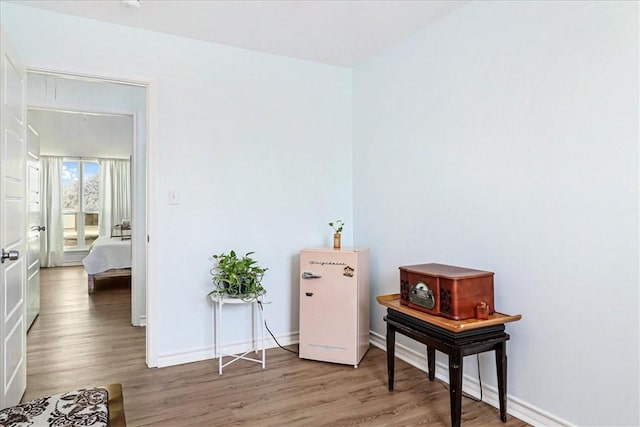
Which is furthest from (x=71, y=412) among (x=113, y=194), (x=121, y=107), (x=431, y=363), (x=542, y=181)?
(x=113, y=194)

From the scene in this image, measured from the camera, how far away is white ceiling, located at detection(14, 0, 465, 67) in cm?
250

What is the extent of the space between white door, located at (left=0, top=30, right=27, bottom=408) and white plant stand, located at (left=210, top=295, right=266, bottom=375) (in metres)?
1.15

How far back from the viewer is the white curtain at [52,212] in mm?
7840

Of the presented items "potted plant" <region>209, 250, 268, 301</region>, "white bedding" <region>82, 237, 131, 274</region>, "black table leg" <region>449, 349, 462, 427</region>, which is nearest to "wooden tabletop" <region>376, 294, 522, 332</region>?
"black table leg" <region>449, 349, 462, 427</region>

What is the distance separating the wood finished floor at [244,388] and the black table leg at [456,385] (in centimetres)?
21

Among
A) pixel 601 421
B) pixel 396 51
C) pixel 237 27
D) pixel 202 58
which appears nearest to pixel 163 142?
pixel 202 58

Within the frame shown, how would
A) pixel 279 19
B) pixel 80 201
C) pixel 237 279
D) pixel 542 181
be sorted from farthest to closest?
pixel 80 201, pixel 237 279, pixel 279 19, pixel 542 181

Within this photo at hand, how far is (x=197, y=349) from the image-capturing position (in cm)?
309

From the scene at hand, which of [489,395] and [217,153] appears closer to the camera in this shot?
[489,395]

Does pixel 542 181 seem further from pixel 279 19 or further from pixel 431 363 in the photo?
pixel 279 19

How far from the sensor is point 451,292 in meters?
2.07

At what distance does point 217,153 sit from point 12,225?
4.50 feet

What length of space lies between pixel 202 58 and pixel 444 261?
2.28 metres

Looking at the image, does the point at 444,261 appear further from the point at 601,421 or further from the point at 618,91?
the point at 618,91
